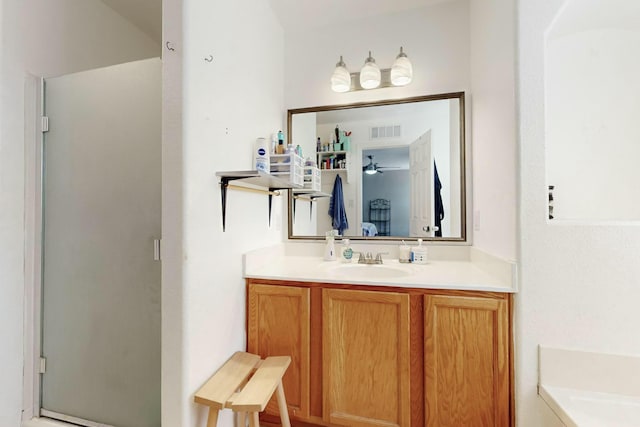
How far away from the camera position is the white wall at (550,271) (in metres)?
1.05

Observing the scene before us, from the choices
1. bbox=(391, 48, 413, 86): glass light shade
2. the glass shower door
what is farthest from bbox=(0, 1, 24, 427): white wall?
bbox=(391, 48, 413, 86): glass light shade

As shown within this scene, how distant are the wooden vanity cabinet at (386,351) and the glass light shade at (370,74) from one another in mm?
1363

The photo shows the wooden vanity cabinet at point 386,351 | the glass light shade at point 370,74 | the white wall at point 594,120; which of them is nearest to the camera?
the wooden vanity cabinet at point 386,351

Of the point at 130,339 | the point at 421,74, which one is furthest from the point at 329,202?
the point at 130,339

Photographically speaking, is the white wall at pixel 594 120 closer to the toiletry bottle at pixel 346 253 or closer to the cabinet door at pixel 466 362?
the cabinet door at pixel 466 362

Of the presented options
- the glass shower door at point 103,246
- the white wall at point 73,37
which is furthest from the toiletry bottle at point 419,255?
the white wall at point 73,37

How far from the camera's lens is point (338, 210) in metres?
1.93

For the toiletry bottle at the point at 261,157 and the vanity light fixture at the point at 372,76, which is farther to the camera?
the vanity light fixture at the point at 372,76

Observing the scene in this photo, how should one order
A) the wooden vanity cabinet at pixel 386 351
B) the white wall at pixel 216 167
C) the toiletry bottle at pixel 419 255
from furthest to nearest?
the toiletry bottle at pixel 419 255, the wooden vanity cabinet at pixel 386 351, the white wall at pixel 216 167

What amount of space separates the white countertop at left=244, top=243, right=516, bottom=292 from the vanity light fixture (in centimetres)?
115

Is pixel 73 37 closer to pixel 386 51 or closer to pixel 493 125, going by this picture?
Answer: pixel 386 51

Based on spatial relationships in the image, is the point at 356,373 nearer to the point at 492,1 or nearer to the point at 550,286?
the point at 550,286

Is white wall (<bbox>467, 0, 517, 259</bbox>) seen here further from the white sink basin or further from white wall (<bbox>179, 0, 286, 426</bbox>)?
white wall (<bbox>179, 0, 286, 426</bbox>)

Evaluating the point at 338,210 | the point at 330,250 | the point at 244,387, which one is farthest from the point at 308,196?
the point at 244,387
